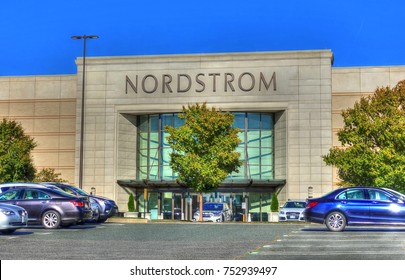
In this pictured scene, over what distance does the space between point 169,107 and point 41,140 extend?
39.8 feet

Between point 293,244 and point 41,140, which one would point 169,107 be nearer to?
point 41,140

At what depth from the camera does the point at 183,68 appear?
61.2 m

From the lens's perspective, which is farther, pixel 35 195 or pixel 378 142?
pixel 378 142

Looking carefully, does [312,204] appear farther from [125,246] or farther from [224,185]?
[224,185]

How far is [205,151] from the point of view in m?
49.2

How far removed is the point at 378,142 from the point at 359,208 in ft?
72.7

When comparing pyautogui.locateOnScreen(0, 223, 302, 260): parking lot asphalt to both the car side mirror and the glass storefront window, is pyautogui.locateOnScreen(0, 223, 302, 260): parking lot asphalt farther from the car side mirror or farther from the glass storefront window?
the glass storefront window

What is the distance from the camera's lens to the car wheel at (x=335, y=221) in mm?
23594

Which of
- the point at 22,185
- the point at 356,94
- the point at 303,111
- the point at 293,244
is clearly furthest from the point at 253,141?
the point at 293,244

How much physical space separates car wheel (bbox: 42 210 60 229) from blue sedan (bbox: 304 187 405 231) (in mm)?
8377

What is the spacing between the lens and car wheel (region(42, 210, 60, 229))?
24250 mm

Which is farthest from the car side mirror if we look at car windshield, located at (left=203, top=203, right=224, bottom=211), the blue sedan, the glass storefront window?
the glass storefront window

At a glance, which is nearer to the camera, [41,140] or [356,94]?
[356,94]

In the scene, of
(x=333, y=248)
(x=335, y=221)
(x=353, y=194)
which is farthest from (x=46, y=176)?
(x=333, y=248)
